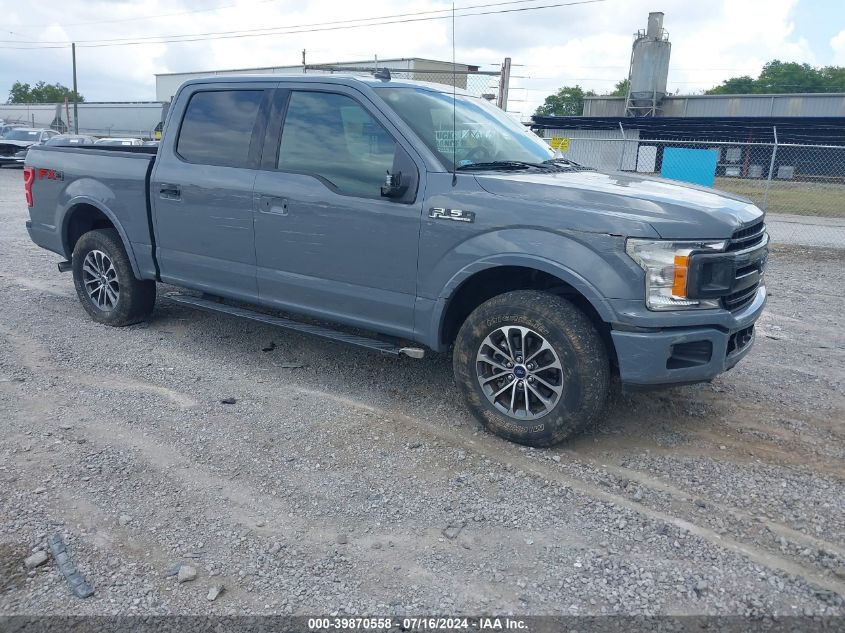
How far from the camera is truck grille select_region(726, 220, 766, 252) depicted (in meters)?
3.82

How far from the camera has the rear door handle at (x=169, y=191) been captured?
5.52 m

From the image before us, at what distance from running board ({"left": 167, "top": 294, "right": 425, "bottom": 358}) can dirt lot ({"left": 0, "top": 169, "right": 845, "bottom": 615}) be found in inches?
15.6

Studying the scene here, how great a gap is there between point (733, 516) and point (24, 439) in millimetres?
3884

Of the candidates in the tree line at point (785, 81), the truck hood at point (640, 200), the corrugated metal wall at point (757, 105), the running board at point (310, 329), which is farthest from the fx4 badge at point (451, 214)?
the tree line at point (785, 81)

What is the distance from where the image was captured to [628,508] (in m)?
3.55

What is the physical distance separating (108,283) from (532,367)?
4131mm

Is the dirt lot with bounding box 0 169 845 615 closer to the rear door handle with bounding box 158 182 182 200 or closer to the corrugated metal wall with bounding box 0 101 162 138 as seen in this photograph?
the rear door handle with bounding box 158 182 182 200

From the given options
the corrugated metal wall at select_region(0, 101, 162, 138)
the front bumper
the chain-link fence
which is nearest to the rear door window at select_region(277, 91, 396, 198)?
the front bumper

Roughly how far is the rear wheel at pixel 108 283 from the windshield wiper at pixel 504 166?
10.9 feet

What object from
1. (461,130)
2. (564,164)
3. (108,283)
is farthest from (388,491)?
(108,283)

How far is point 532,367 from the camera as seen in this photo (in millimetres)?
4105

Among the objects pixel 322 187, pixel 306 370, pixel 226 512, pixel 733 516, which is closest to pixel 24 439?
pixel 226 512

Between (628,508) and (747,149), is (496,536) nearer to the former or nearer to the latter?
(628,508)

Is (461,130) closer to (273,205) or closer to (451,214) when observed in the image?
(451,214)
